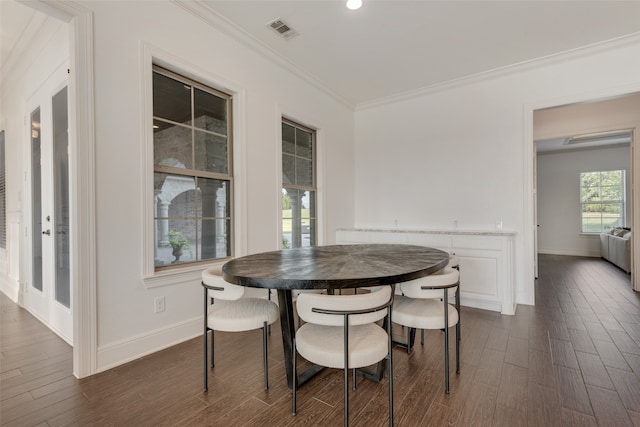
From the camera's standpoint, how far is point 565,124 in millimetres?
4621

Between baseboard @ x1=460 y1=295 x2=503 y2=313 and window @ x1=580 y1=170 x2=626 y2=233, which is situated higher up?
window @ x1=580 y1=170 x2=626 y2=233

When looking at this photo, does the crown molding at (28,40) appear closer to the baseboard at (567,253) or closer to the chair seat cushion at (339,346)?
the chair seat cushion at (339,346)

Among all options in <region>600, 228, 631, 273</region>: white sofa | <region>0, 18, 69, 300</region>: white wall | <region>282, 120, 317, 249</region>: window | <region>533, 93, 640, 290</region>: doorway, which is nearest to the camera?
<region>0, 18, 69, 300</region>: white wall

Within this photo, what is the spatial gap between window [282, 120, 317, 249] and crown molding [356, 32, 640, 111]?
1474 mm

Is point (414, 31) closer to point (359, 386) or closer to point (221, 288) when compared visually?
point (221, 288)

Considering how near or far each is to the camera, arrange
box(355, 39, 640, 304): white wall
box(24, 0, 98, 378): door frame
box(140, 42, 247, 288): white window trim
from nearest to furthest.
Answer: box(24, 0, 98, 378): door frame, box(140, 42, 247, 288): white window trim, box(355, 39, 640, 304): white wall

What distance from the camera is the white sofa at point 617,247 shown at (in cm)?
534

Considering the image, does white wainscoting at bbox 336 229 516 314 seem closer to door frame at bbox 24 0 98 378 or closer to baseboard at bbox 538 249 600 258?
door frame at bbox 24 0 98 378

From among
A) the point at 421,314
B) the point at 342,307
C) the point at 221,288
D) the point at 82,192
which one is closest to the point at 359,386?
the point at 421,314

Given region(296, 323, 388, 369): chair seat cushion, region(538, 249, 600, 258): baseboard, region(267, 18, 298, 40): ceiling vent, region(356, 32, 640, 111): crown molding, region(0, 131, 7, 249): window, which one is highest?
→ region(267, 18, 298, 40): ceiling vent

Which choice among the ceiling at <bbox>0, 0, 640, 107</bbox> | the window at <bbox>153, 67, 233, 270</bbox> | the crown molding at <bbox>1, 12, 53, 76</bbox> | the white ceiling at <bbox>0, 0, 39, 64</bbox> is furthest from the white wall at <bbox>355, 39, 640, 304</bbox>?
the white ceiling at <bbox>0, 0, 39, 64</bbox>

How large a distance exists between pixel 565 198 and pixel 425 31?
7535mm

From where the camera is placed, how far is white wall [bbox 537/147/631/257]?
748cm

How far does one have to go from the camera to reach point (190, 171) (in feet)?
9.03
